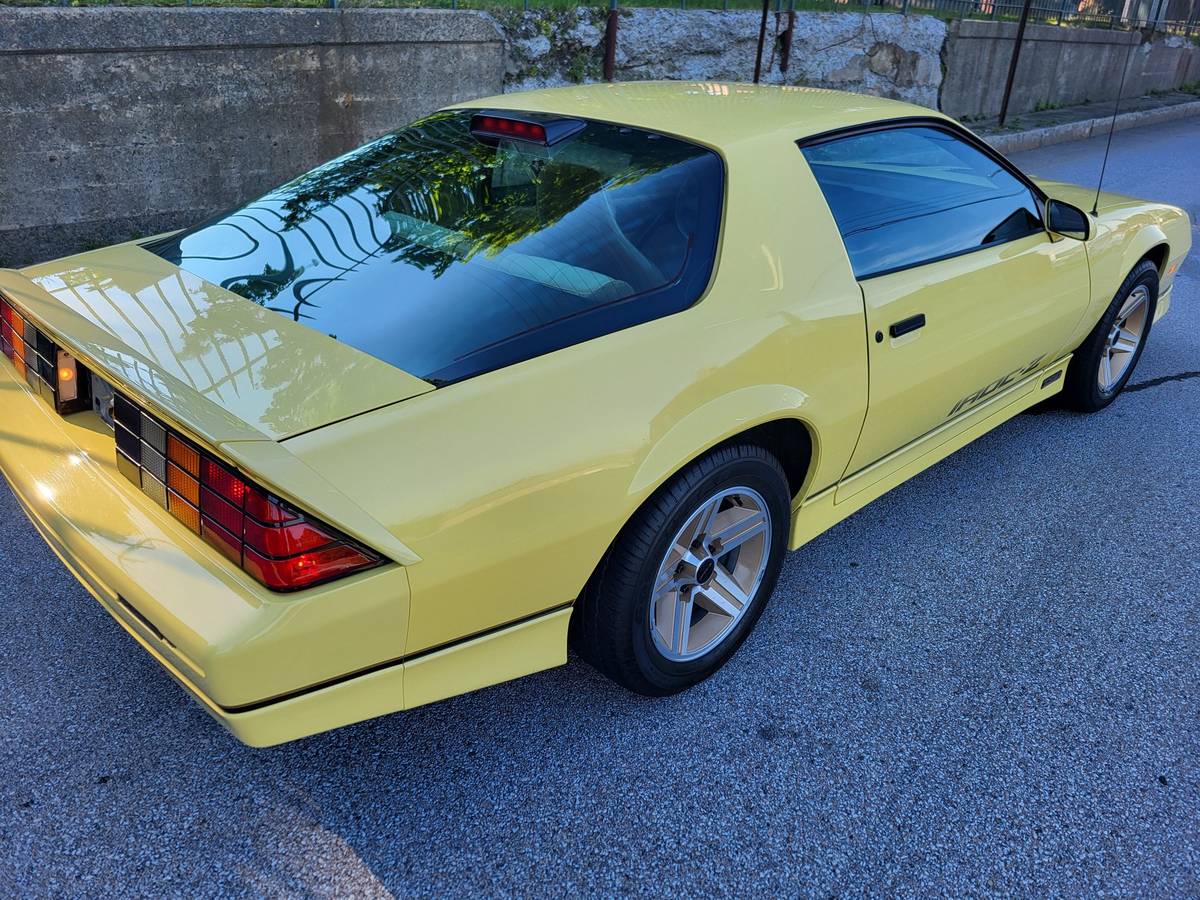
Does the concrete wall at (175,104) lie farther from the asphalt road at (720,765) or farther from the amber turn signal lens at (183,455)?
the amber turn signal lens at (183,455)

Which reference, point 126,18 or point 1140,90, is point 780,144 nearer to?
point 126,18

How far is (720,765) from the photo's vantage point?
89.1 inches

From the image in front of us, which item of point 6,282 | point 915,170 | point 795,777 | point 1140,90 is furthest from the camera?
point 1140,90

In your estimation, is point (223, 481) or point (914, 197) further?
point (914, 197)

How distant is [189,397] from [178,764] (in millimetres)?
943

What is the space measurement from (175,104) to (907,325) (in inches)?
191

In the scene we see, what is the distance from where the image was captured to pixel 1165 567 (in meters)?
3.14

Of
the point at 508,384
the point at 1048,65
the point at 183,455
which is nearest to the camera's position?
the point at 183,455

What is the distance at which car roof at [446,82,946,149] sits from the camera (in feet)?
8.60

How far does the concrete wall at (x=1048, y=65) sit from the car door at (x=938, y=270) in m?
9.91

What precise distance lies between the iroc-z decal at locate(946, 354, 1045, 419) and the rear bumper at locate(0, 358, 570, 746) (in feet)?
5.90

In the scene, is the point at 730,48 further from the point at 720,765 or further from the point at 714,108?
the point at 720,765

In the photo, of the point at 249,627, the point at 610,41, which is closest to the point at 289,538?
the point at 249,627

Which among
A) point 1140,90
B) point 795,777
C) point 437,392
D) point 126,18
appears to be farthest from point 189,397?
point 1140,90
